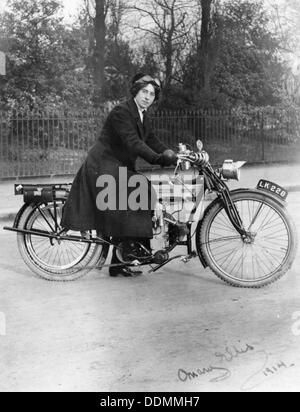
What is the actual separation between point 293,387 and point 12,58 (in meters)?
14.4

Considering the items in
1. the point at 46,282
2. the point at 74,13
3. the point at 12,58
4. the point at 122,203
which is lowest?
the point at 46,282

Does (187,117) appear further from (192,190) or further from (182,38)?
(192,190)

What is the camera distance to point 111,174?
5.70m

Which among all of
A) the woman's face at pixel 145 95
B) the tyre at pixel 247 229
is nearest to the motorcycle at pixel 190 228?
the tyre at pixel 247 229

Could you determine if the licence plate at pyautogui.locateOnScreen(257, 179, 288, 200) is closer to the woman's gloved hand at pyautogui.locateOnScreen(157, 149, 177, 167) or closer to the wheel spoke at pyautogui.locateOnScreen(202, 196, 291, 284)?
the wheel spoke at pyautogui.locateOnScreen(202, 196, 291, 284)

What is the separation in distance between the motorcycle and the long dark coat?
178 millimetres

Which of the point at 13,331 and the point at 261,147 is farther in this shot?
the point at 261,147

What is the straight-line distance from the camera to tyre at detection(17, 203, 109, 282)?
603 centimetres

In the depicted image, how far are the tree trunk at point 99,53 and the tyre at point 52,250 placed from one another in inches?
577

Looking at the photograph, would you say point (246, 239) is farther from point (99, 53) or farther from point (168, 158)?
point (99, 53)

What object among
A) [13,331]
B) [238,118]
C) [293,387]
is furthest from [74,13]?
[293,387]

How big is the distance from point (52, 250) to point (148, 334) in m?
1.87

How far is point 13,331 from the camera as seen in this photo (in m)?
4.71
